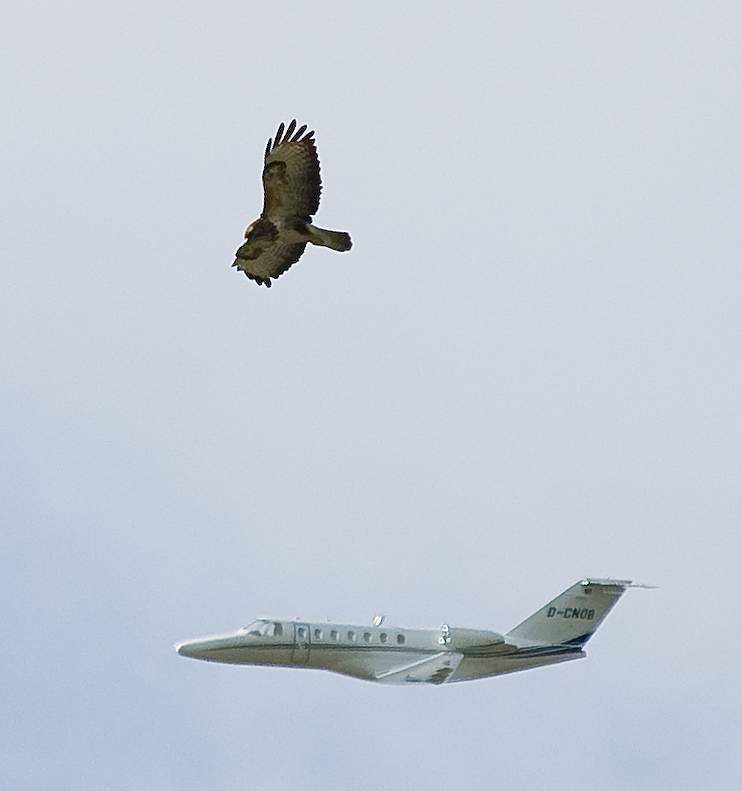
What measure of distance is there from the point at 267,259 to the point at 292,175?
13.0ft

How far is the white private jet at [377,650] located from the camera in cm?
9056

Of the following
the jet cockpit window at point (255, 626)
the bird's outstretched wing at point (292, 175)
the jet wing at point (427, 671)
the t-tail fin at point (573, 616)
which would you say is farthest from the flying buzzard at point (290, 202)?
the t-tail fin at point (573, 616)

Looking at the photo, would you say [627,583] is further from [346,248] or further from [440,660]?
[346,248]

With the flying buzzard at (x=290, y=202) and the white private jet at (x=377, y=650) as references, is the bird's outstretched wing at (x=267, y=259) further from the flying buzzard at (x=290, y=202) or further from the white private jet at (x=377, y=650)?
the white private jet at (x=377, y=650)

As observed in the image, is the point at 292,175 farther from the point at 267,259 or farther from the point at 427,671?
the point at 427,671

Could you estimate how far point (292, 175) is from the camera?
76.6 meters

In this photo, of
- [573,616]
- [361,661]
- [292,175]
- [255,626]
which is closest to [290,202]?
[292,175]

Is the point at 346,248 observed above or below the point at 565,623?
above

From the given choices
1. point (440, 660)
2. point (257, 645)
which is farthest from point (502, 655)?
point (257, 645)

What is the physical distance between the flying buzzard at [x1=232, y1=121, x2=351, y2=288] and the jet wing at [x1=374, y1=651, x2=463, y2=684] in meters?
21.9

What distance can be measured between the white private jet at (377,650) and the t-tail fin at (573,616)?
581 millimetres

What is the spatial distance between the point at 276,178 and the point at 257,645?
930 inches

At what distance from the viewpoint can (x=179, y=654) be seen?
9031cm

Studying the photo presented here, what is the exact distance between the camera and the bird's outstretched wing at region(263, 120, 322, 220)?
76.4 meters
